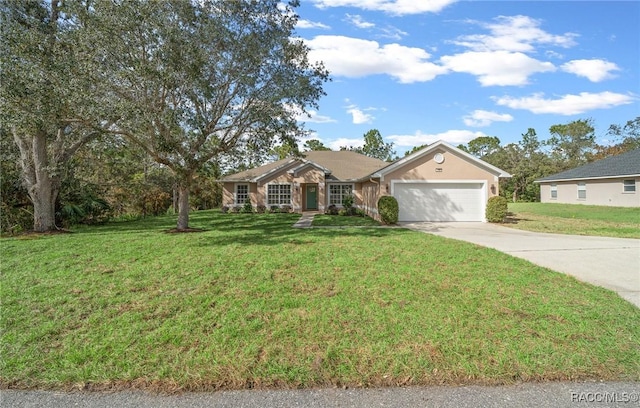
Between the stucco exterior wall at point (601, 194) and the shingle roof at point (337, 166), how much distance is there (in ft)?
51.6

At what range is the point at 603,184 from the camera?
2473 centimetres

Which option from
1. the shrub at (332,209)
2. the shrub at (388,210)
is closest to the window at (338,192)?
the shrub at (332,209)

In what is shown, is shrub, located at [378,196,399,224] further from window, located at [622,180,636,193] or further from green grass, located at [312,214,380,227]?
window, located at [622,180,636,193]

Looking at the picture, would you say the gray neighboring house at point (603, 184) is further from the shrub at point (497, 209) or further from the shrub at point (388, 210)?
the shrub at point (388, 210)

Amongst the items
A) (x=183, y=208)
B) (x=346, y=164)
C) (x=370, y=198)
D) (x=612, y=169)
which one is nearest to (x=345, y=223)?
(x=370, y=198)

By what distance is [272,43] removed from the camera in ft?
38.4

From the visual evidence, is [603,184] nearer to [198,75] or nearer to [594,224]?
[594,224]

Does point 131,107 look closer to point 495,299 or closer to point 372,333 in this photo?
point 372,333

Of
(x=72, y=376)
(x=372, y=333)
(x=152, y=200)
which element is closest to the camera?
(x=72, y=376)

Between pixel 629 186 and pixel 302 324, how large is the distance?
28080mm

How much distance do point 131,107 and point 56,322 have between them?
246 inches

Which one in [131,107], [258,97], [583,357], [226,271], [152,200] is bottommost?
[583,357]

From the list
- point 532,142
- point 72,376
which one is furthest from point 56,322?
point 532,142

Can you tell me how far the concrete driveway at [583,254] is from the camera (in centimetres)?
618
